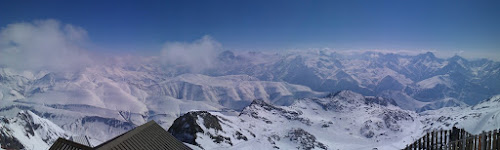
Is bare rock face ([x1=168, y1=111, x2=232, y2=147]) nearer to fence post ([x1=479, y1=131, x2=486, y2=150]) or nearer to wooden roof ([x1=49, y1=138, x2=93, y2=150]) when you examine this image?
wooden roof ([x1=49, y1=138, x2=93, y2=150])

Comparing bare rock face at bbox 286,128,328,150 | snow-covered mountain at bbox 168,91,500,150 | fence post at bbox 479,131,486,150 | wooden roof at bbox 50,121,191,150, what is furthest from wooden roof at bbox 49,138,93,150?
bare rock face at bbox 286,128,328,150

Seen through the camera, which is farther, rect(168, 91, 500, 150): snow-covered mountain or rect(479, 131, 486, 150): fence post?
rect(168, 91, 500, 150): snow-covered mountain

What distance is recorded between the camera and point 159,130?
97.8 feet

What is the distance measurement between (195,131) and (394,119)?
340ft

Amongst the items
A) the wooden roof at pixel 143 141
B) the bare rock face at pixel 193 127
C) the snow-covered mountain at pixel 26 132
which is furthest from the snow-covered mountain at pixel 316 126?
the snow-covered mountain at pixel 26 132

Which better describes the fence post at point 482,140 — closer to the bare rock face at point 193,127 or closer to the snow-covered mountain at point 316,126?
the snow-covered mountain at point 316,126

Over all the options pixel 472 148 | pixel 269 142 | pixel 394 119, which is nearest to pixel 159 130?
pixel 472 148

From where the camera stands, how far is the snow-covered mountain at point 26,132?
14988cm

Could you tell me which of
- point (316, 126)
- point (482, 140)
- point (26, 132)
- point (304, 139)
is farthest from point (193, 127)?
point (26, 132)

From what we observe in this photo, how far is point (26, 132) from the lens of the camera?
573 ft

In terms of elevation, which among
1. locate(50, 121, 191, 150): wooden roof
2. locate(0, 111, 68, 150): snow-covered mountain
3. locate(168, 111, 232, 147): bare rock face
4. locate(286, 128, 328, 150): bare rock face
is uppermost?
locate(50, 121, 191, 150): wooden roof

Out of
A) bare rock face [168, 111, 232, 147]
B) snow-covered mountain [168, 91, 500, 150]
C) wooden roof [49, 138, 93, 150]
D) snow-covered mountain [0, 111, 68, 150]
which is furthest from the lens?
snow-covered mountain [0, 111, 68, 150]

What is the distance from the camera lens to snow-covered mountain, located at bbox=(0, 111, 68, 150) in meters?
150

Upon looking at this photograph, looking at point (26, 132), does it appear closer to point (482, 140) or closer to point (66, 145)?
point (66, 145)
